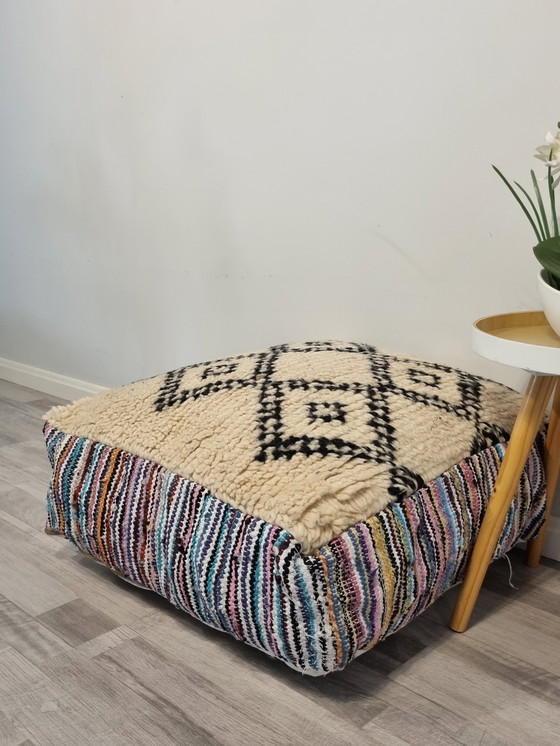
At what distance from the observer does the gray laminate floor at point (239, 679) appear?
2.74ft

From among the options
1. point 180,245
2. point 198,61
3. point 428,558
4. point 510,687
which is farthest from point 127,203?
point 510,687

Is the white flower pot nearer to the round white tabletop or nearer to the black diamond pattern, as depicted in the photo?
the round white tabletop

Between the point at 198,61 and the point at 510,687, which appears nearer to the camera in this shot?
the point at 510,687

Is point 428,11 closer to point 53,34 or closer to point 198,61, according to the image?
point 198,61

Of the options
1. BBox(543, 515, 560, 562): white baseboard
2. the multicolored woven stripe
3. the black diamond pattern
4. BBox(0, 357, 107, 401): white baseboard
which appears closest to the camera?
the multicolored woven stripe

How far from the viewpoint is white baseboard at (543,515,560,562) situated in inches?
50.3

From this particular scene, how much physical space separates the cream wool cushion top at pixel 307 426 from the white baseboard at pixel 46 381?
106 centimetres

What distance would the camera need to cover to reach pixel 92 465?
110 centimetres

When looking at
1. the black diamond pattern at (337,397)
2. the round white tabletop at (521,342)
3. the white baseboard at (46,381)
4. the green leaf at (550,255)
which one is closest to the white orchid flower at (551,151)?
the green leaf at (550,255)

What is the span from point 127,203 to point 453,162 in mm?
965

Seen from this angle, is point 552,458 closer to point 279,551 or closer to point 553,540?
point 553,540

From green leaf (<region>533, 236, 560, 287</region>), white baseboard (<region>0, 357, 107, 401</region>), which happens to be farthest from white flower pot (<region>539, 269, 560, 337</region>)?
white baseboard (<region>0, 357, 107, 401</region>)

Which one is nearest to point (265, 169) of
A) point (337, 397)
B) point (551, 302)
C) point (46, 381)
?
point (337, 397)

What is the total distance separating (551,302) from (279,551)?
46 cm
